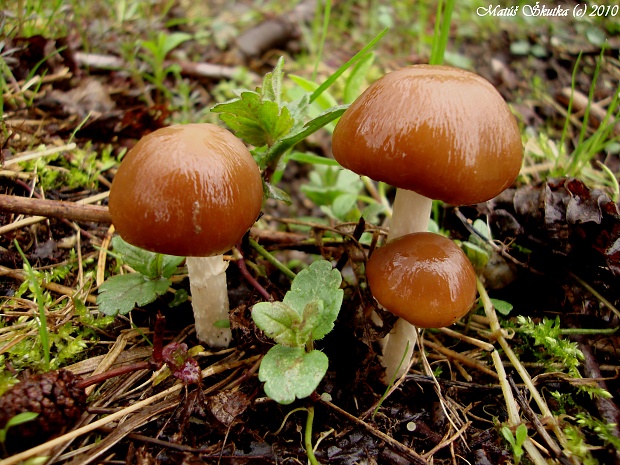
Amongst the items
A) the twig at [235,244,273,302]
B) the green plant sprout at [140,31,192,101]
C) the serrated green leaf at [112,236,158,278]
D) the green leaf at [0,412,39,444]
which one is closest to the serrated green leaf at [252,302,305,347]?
the twig at [235,244,273,302]

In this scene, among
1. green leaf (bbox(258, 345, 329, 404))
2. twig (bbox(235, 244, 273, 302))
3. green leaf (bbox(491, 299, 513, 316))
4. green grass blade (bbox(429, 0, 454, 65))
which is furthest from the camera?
green grass blade (bbox(429, 0, 454, 65))

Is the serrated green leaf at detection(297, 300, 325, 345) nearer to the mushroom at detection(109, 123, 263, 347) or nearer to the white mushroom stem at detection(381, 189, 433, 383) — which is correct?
the mushroom at detection(109, 123, 263, 347)

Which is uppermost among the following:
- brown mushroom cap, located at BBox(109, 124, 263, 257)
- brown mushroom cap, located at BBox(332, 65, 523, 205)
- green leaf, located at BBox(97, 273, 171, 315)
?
brown mushroom cap, located at BBox(332, 65, 523, 205)

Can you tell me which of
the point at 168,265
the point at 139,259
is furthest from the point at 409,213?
the point at 139,259

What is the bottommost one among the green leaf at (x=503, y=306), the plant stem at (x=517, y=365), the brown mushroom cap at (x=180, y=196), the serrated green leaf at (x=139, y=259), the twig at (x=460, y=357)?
the twig at (x=460, y=357)

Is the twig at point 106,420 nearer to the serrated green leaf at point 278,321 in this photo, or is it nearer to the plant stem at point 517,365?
the serrated green leaf at point 278,321

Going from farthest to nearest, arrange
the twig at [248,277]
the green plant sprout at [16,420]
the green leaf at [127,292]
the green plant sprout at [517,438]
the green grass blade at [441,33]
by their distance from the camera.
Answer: the green grass blade at [441,33], the twig at [248,277], the green leaf at [127,292], the green plant sprout at [517,438], the green plant sprout at [16,420]

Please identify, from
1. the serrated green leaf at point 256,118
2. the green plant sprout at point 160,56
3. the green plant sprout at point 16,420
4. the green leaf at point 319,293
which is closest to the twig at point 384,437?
the green leaf at point 319,293

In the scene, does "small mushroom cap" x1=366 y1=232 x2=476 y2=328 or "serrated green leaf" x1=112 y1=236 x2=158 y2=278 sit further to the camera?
"serrated green leaf" x1=112 y1=236 x2=158 y2=278
